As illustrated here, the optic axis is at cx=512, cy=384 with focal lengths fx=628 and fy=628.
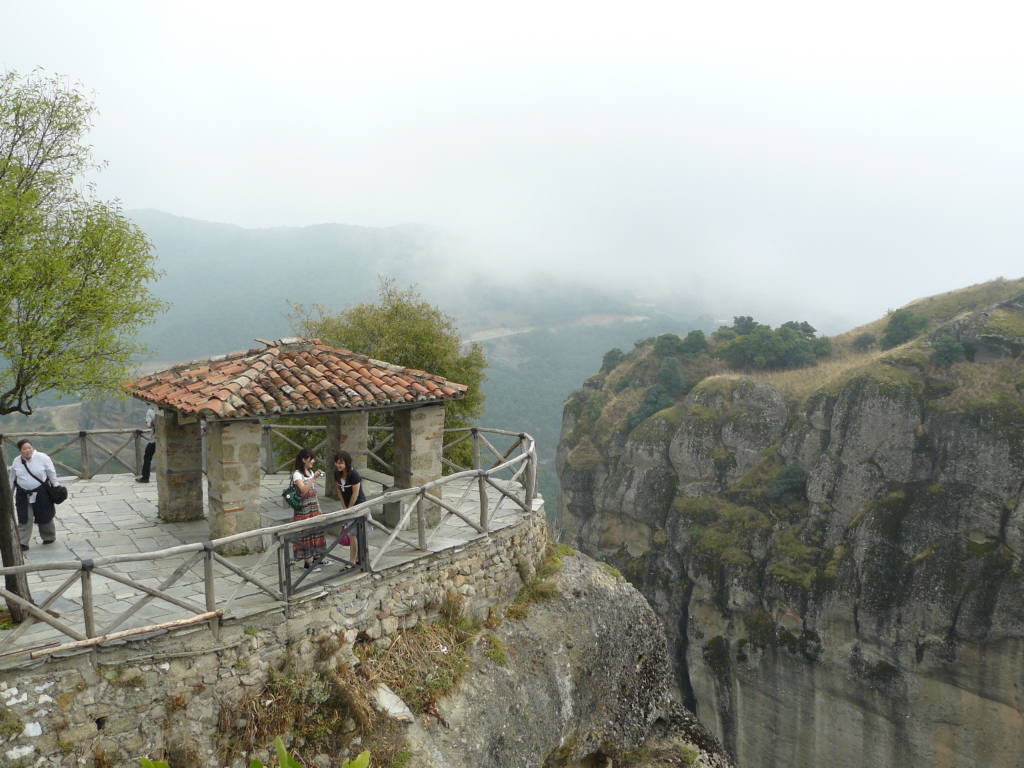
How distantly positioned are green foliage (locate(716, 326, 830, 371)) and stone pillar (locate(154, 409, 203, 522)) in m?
51.5

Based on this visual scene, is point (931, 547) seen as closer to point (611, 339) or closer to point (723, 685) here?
point (723, 685)

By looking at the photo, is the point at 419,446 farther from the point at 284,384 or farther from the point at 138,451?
the point at 138,451

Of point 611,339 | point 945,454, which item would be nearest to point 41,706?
Answer: point 945,454

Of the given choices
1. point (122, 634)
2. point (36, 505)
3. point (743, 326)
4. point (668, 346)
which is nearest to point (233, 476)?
point (122, 634)

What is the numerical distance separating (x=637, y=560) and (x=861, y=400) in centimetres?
1942

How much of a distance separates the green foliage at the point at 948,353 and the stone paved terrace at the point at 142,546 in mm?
38413

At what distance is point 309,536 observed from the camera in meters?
7.89

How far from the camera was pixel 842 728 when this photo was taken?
3553cm

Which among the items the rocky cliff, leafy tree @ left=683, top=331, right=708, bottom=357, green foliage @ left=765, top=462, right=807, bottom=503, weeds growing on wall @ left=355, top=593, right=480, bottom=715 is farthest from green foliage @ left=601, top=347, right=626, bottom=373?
weeds growing on wall @ left=355, top=593, right=480, bottom=715

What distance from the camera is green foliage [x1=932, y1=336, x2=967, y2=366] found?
39500 mm

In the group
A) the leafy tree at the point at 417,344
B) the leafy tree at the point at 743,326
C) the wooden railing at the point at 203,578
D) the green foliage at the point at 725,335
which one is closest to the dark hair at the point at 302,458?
the wooden railing at the point at 203,578

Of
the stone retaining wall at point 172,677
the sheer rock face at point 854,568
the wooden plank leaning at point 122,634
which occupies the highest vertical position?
the wooden plank leaning at point 122,634

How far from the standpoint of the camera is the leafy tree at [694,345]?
60.4 meters

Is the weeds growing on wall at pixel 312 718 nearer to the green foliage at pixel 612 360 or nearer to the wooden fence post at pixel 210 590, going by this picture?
the wooden fence post at pixel 210 590
